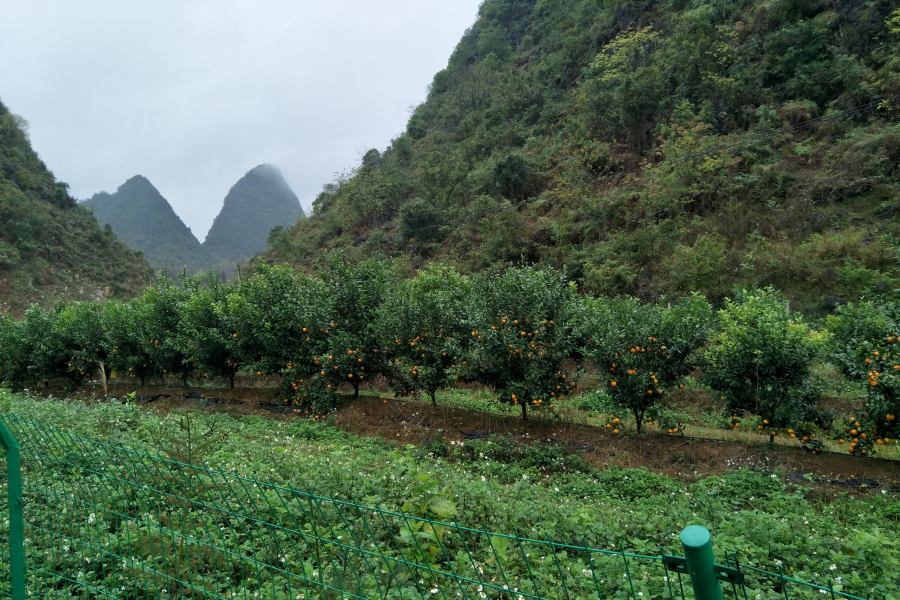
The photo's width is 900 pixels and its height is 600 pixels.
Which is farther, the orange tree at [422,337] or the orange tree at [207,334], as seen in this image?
the orange tree at [207,334]

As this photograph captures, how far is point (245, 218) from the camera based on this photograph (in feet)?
345

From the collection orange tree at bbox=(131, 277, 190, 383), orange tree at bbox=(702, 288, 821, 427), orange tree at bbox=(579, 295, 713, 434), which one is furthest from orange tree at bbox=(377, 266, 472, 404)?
orange tree at bbox=(131, 277, 190, 383)

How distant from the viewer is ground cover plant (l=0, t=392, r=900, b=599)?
3.44 metres

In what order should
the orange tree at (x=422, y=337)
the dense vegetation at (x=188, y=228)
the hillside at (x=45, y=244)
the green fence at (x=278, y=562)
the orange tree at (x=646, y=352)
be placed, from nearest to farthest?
the green fence at (x=278, y=562) < the orange tree at (x=646, y=352) < the orange tree at (x=422, y=337) < the hillside at (x=45, y=244) < the dense vegetation at (x=188, y=228)

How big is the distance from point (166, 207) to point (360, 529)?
11663cm

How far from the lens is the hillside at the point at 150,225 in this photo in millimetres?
88125

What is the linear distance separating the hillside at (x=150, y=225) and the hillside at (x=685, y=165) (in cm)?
6078

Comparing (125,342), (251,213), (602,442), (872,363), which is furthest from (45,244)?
(251,213)

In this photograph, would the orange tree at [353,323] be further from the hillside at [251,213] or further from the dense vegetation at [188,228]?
the hillside at [251,213]

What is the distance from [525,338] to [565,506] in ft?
15.3

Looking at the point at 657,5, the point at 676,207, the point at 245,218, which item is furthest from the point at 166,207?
the point at 676,207

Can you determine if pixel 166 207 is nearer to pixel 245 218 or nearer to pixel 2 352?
pixel 245 218

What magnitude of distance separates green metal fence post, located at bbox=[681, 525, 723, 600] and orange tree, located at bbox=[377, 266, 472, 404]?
27.9 feet

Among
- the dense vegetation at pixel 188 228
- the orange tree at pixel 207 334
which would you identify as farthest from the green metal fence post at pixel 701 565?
the dense vegetation at pixel 188 228
